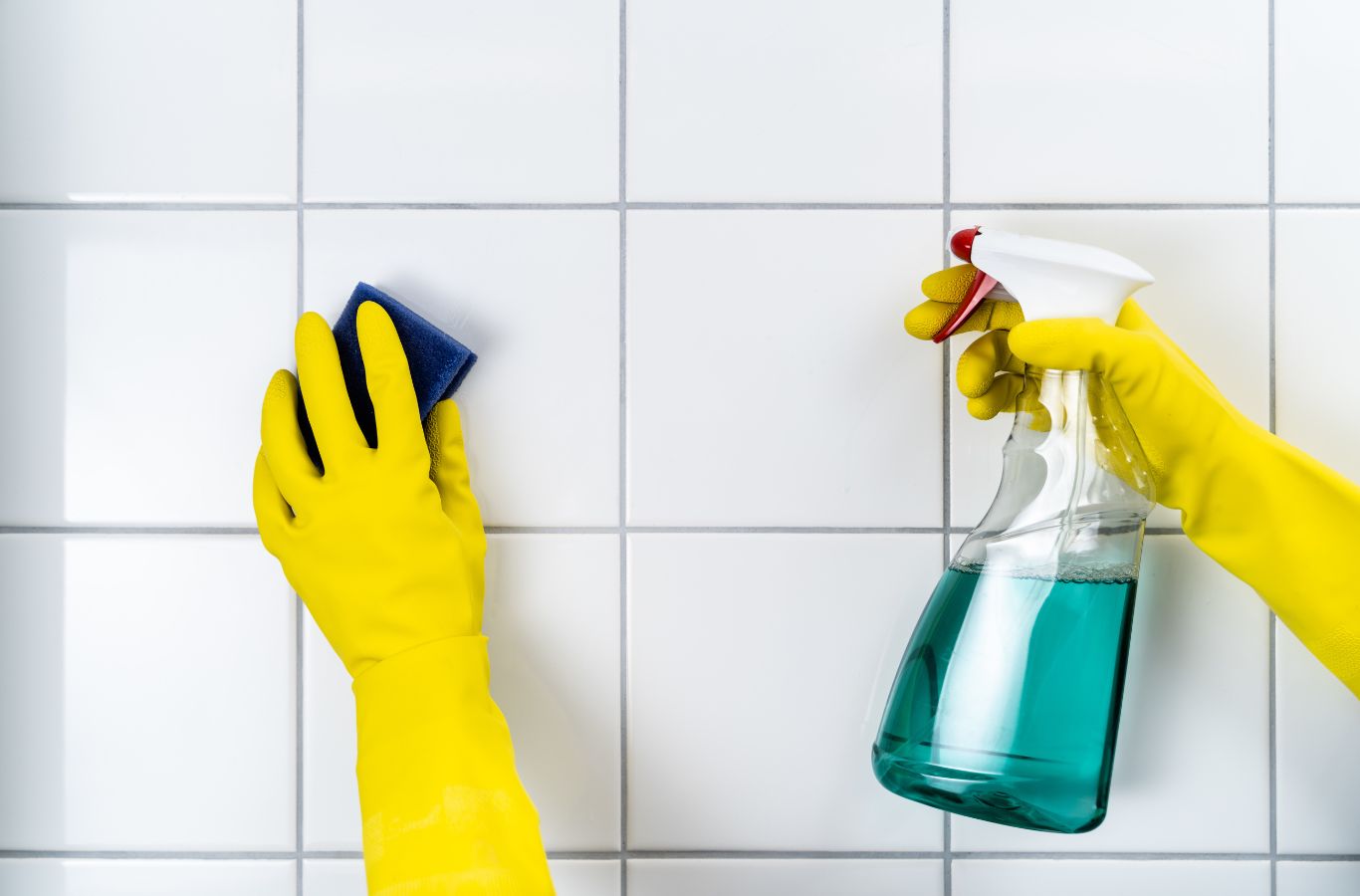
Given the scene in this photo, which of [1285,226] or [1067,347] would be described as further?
[1285,226]

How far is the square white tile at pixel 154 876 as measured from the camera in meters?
0.69

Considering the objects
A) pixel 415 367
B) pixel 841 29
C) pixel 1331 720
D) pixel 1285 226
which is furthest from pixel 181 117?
pixel 1331 720

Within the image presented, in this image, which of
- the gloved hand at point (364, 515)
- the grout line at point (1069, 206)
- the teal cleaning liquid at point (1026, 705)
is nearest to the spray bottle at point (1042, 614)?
the teal cleaning liquid at point (1026, 705)

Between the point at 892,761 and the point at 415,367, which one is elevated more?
the point at 415,367

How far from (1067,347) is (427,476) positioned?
0.43m

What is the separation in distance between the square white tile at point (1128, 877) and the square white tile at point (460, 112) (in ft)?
1.95

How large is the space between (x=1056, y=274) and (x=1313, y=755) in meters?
0.43

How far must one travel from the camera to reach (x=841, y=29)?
684 mm

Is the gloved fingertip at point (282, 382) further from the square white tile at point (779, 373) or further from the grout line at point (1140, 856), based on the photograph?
Answer: the grout line at point (1140, 856)

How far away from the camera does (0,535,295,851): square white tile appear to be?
69cm

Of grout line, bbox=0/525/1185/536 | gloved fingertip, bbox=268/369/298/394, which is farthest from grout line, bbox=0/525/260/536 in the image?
gloved fingertip, bbox=268/369/298/394

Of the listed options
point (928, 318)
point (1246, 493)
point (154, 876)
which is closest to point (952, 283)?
point (928, 318)

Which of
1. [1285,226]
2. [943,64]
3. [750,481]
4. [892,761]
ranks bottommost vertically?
[892,761]

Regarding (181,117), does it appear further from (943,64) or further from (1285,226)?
(1285,226)
